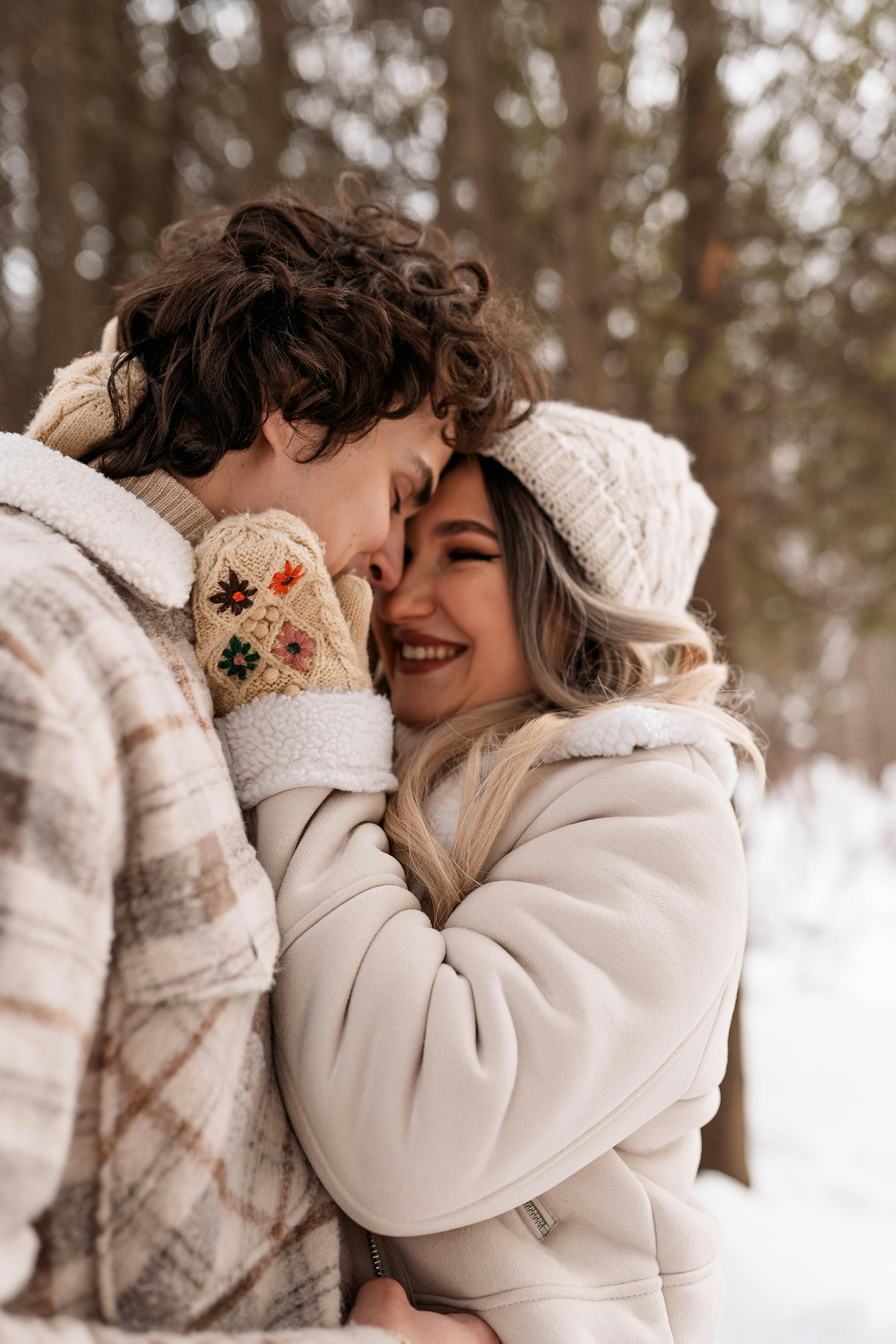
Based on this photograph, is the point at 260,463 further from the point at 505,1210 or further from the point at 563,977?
the point at 505,1210

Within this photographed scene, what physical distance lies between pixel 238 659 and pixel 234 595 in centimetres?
11

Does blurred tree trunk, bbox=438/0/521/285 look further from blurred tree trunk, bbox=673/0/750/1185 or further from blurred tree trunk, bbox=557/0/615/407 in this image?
blurred tree trunk, bbox=673/0/750/1185

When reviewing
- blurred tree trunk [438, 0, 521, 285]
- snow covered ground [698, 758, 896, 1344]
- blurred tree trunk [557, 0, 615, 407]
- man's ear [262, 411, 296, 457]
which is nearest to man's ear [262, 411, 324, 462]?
man's ear [262, 411, 296, 457]

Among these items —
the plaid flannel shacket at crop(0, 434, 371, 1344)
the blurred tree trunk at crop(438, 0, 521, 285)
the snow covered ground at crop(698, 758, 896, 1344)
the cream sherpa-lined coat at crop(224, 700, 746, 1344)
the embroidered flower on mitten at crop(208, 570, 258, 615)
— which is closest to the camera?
the plaid flannel shacket at crop(0, 434, 371, 1344)

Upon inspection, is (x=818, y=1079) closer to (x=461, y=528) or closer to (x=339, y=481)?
(x=461, y=528)

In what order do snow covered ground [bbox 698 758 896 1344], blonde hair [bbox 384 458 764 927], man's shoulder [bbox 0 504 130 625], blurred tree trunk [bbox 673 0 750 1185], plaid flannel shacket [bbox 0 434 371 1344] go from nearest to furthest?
plaid flannel shacket [bbox 0 434 371 1344] → man's shoulder [bbox 0 504 130 625] → blonde hair [bbox 384 458 764 927] → snow covered ground [bbox 698 758 896 1344] → blurred tree trunk [bbox 673 0 750 1185]

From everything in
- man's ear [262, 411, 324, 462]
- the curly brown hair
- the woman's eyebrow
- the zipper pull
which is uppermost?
the curly brown hair

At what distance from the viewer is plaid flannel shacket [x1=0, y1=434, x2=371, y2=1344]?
97 centimetres

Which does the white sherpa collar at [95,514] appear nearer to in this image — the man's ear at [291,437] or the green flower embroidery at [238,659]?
the green flower embroidery at [238,659]

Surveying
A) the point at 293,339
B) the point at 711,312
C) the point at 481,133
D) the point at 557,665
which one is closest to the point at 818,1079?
the point at 557,665

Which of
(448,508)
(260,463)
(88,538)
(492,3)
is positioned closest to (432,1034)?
(88,538)

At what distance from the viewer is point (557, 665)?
7.48 feet

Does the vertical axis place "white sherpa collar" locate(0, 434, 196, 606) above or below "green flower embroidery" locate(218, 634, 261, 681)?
above

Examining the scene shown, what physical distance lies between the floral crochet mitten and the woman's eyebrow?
0.67 meters
